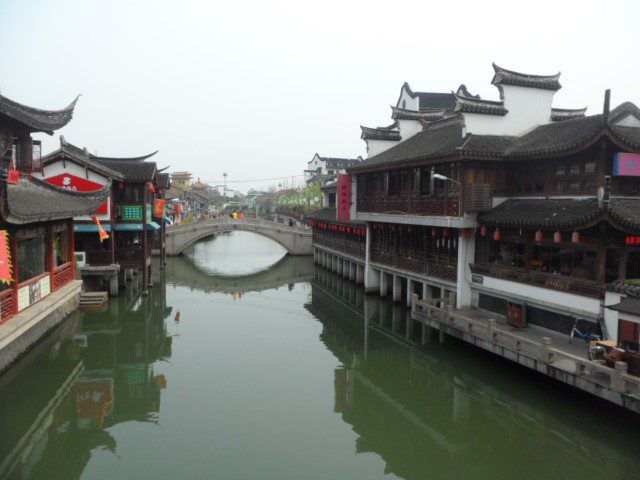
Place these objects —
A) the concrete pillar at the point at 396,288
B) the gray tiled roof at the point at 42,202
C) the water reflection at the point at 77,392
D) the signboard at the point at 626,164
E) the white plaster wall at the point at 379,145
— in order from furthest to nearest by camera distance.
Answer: the white plaster wall at the point at 379,145 → the concrete pillar at the point at 396,288 → the signboard at the point at 626,164 → the gray tiled roof at the point at 42,202 → the water reflection at the point at 77,392

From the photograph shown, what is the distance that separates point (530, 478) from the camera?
31.1 feet

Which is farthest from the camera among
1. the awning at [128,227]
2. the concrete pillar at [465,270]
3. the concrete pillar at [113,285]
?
the awning at [128,227]

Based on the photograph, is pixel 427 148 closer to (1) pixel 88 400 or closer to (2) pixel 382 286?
(2) pixel 382 286

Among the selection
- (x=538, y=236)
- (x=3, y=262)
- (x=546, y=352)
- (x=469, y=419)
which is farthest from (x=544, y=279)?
(x=3, y=262)

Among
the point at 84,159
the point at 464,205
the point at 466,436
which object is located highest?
the point at 84,159

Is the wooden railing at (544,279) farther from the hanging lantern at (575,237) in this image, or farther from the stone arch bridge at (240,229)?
the stone arch bridge at (240,229)

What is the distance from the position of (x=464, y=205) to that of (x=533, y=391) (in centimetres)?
640

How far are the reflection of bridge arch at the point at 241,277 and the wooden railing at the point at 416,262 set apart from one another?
29.4ft

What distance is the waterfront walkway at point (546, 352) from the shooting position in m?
10.0

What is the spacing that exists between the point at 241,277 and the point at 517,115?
2228cm

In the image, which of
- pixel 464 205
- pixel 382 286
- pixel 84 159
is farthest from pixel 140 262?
pixel 464 205

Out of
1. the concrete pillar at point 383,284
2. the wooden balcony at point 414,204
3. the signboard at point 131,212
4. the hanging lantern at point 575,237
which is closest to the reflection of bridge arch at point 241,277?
the signboard at point 131,212

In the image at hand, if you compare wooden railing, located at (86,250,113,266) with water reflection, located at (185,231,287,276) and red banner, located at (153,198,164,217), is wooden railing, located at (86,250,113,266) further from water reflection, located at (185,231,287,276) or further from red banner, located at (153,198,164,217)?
water reflection, located at (185,231,287,276)

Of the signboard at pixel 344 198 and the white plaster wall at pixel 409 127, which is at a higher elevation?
the white plaster wall at pixel 409 127
